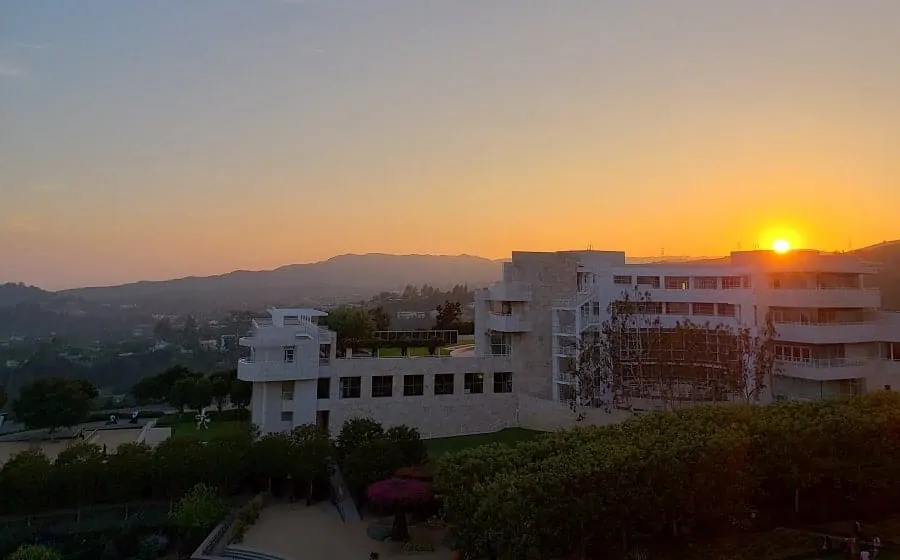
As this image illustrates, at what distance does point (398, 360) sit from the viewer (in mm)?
34812

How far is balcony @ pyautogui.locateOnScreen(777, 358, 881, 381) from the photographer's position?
1163 inches

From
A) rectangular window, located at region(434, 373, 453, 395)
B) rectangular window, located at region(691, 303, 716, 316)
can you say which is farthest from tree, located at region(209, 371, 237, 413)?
rectangular window, located at region(691, 303, 716, 316)

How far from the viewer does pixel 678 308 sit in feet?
113

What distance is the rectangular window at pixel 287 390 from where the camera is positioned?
32.9 metres

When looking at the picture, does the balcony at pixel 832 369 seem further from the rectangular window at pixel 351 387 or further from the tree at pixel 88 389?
the tree at pixel 88 389

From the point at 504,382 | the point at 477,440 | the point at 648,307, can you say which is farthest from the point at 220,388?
the point at 648,307

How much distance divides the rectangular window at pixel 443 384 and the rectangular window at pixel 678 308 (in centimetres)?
1285

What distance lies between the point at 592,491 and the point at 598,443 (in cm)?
278

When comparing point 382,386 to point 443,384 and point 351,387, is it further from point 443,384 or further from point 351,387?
point 443,384

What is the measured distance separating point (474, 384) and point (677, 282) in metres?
13.0

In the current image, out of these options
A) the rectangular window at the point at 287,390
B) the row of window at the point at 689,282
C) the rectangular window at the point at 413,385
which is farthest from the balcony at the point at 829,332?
the rectangular window at the point at 287,390

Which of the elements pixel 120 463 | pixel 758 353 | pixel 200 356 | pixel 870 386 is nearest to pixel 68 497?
pixel 120 463

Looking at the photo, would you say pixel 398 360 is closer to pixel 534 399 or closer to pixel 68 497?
pixel 534 399

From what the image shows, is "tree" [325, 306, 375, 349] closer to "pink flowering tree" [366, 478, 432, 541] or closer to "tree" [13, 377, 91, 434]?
"tree" [13, 377, 91, 434]
